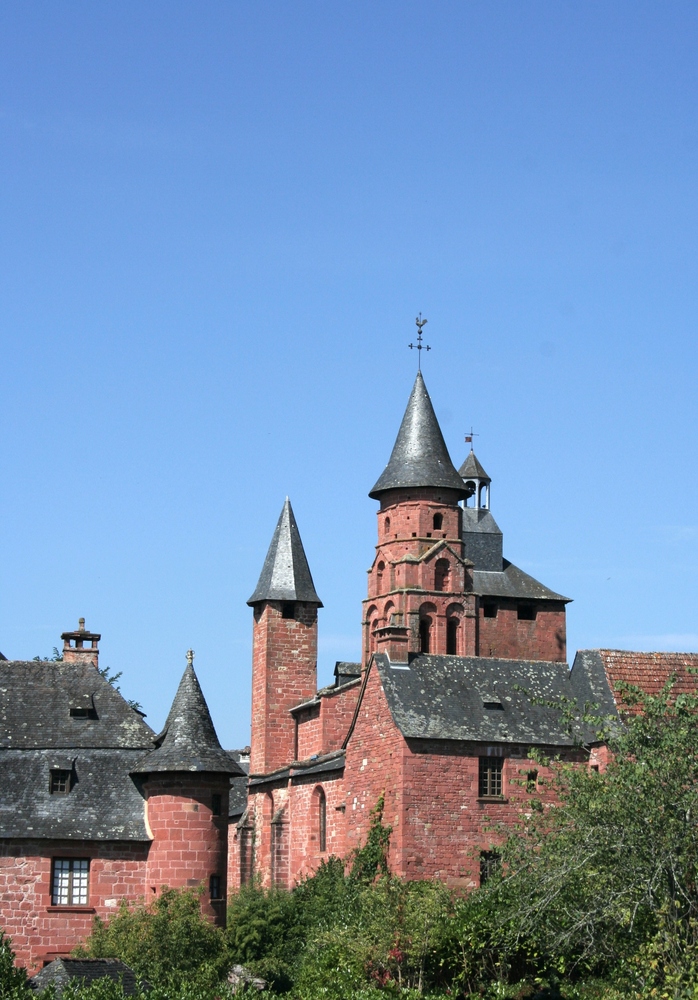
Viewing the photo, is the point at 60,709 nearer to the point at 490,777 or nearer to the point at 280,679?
the point at 490,777

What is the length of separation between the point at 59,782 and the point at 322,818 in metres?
12.0

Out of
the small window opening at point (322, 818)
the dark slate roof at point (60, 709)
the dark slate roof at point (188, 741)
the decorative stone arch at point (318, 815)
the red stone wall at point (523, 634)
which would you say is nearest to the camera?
the dark slate roof at point (188, 741)

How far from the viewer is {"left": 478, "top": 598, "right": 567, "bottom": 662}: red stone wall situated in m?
72.8

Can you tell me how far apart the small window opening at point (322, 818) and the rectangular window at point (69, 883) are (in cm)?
1147

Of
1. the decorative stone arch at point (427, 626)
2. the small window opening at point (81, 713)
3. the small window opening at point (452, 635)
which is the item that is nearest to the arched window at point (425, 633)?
the decorative stone arch at point (427, 626)

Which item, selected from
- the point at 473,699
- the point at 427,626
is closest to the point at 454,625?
the point at 427,626

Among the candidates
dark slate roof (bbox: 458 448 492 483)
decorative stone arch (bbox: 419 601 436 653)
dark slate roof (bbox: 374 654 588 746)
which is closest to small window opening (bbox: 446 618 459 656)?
decorative stone arch (bbox: 419 601 436 653)

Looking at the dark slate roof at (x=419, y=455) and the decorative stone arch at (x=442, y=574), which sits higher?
the dark slate roof at (x=419, y=455)

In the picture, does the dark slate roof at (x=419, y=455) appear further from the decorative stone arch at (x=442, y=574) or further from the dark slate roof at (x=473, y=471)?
the dark slate roof at (x=473, y=471)

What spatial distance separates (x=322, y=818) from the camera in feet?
192

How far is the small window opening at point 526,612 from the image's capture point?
74.2 m

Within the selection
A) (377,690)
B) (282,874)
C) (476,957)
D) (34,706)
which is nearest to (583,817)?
(476,957)

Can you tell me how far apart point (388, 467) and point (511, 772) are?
22.5 metres

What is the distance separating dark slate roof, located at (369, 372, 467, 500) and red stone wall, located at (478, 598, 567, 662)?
20.1 feet
